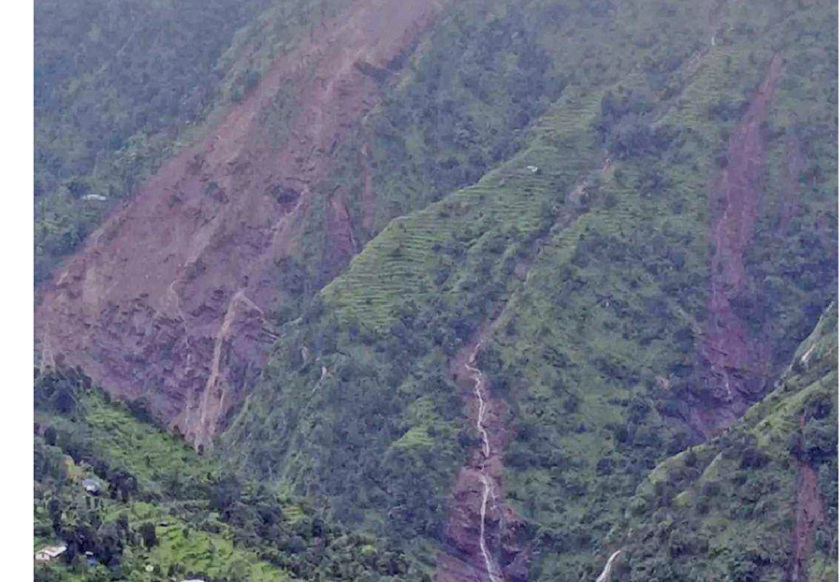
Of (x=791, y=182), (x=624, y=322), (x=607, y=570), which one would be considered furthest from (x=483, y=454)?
(x=791, y=182)

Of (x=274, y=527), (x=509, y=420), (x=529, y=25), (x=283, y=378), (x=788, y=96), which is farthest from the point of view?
(x=529, y=25)

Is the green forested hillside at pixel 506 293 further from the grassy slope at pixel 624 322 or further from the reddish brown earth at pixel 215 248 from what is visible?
the reddish brown earth at pixel 215 248

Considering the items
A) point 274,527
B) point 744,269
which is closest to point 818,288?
point 744,269

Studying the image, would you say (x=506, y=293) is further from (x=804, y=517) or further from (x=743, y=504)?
(x=804, y=517)

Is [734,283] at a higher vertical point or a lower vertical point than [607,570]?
lower

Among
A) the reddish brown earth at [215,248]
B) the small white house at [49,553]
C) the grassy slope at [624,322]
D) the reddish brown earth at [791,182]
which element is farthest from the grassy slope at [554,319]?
the small white house at [49,553]

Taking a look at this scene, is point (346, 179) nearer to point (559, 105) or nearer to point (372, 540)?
point (559, 105)

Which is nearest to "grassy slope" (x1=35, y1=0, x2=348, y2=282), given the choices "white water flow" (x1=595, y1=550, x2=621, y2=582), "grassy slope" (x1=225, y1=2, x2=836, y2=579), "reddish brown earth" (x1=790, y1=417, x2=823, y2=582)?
"grassy slope" (x1=225, y1=2, x2=836, y2=579)
